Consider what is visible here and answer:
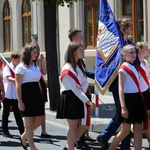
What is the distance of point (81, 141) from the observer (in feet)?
33.2

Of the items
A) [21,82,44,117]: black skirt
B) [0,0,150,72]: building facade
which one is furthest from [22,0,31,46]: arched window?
[21,82,44,117]: black skirt

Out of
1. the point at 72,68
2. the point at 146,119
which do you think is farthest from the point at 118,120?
the point at 72,68

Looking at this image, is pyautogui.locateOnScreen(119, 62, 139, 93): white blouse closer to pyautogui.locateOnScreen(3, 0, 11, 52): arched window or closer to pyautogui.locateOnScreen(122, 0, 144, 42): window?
pyautogui.locateOnScreen(122, 0, 144, 42): window

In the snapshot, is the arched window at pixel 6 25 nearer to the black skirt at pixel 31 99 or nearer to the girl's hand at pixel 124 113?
the black skirt at pixel 31 99

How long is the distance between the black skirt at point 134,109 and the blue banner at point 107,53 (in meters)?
0.81

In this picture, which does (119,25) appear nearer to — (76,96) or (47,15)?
(76,96)

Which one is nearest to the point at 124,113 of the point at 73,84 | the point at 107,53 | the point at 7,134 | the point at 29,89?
the point at 73,84

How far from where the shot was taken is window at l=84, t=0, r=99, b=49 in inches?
797

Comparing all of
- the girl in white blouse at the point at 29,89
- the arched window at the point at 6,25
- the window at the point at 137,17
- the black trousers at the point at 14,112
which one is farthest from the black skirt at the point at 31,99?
the arched window at the point at 6,25

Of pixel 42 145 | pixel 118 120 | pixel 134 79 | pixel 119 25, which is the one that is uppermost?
pixel 119 25

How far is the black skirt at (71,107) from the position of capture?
8.55m

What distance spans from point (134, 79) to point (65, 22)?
13.1m

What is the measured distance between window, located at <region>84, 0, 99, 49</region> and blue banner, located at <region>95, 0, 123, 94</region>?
32.8 ft

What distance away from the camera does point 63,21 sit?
21.5 m
